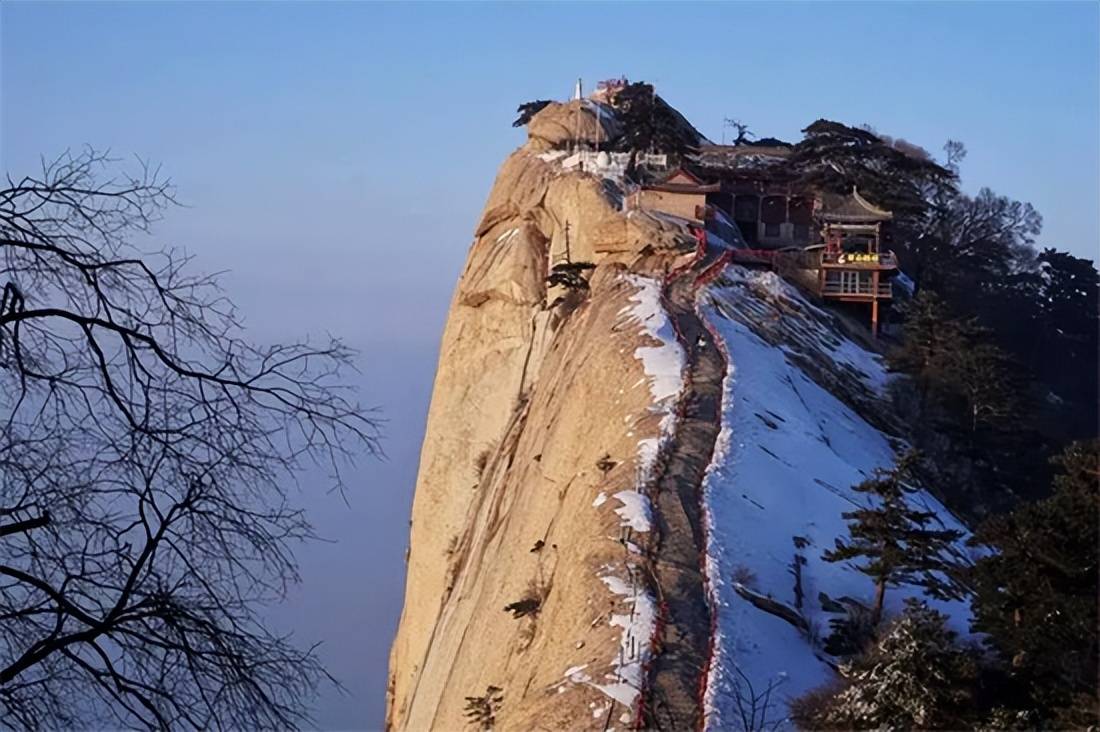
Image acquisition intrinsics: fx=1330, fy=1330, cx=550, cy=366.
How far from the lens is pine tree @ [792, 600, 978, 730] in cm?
1304

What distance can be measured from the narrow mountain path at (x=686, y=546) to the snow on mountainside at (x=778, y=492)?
199mm

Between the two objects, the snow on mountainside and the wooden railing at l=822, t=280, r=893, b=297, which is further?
the wooden railing at l=822, t=280, r=893, b=297

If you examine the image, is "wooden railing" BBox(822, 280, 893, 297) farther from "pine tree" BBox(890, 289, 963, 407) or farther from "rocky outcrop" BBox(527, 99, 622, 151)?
"rocky outcrop" BBox(527, 99, 622, 151)

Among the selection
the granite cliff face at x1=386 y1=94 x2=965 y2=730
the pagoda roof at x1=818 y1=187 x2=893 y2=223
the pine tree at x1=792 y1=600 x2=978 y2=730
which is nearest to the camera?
the pine tree at x1=792 y1=600 x2=978 y2=730

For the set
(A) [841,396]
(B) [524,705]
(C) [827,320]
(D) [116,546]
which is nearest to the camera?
(D) [116,546]

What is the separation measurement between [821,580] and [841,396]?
12.8 meters

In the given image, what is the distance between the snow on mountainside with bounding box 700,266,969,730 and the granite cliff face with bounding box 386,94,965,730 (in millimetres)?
56

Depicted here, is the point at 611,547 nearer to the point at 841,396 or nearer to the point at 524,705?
→ the point at 524,705

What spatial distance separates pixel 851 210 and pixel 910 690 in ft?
108

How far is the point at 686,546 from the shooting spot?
18.2 metres

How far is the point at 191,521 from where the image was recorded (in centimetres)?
610

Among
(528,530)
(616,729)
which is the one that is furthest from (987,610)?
(528,530)

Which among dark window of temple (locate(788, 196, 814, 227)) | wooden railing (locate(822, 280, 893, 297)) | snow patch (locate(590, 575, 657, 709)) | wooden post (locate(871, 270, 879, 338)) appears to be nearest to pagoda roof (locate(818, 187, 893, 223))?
dark window of temple (locate(788, 196, 814, 227))

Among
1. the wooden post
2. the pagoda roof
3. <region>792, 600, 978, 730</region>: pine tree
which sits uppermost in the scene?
the pagoda roof
